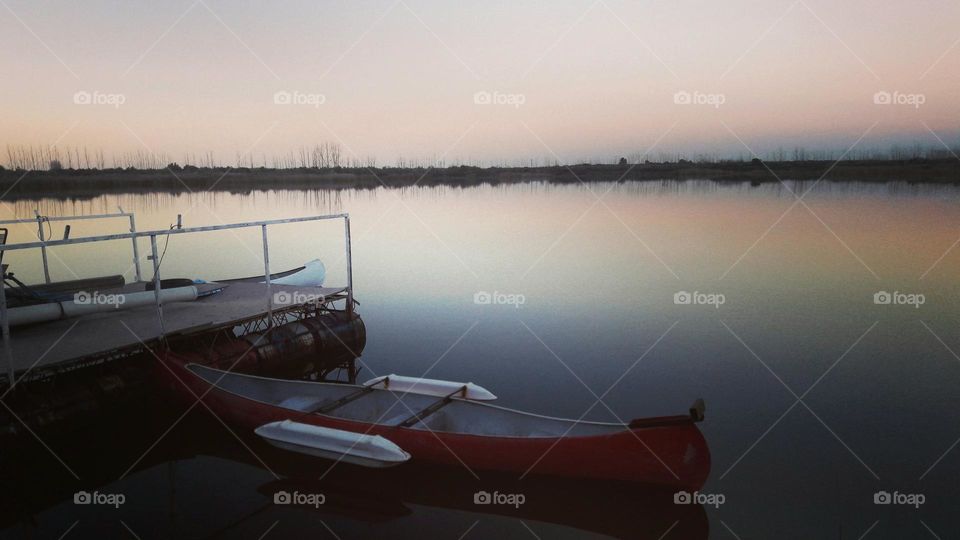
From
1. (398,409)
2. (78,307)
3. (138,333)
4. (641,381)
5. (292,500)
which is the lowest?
(292,500)

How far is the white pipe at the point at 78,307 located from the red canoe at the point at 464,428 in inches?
60.4

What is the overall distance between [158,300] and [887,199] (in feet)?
144

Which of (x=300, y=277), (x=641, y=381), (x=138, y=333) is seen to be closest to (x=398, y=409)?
(x=138, y=333)

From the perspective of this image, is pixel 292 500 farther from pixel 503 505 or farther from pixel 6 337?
pixel 6 337

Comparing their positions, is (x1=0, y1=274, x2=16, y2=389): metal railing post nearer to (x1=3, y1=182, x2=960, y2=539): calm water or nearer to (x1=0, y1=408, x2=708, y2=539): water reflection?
(x1=0, y1=408, x2=708, y2=539): water reflection

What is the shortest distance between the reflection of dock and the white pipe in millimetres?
14

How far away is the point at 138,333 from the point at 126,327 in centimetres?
42

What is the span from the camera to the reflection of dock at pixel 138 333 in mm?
7027

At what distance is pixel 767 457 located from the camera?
22.9 feet

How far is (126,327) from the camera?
8602 mm

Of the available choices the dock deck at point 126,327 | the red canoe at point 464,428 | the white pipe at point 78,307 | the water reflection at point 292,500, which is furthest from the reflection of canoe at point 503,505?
the white pipe at point 78,307

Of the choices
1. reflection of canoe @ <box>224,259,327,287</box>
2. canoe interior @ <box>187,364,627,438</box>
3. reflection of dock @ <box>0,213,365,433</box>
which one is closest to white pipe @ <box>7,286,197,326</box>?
reflection of dock @ <box>0,213,365,433</box>

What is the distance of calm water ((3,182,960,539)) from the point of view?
5.96 metres

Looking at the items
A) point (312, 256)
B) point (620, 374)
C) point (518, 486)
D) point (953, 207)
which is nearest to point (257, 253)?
point (312, 256)
